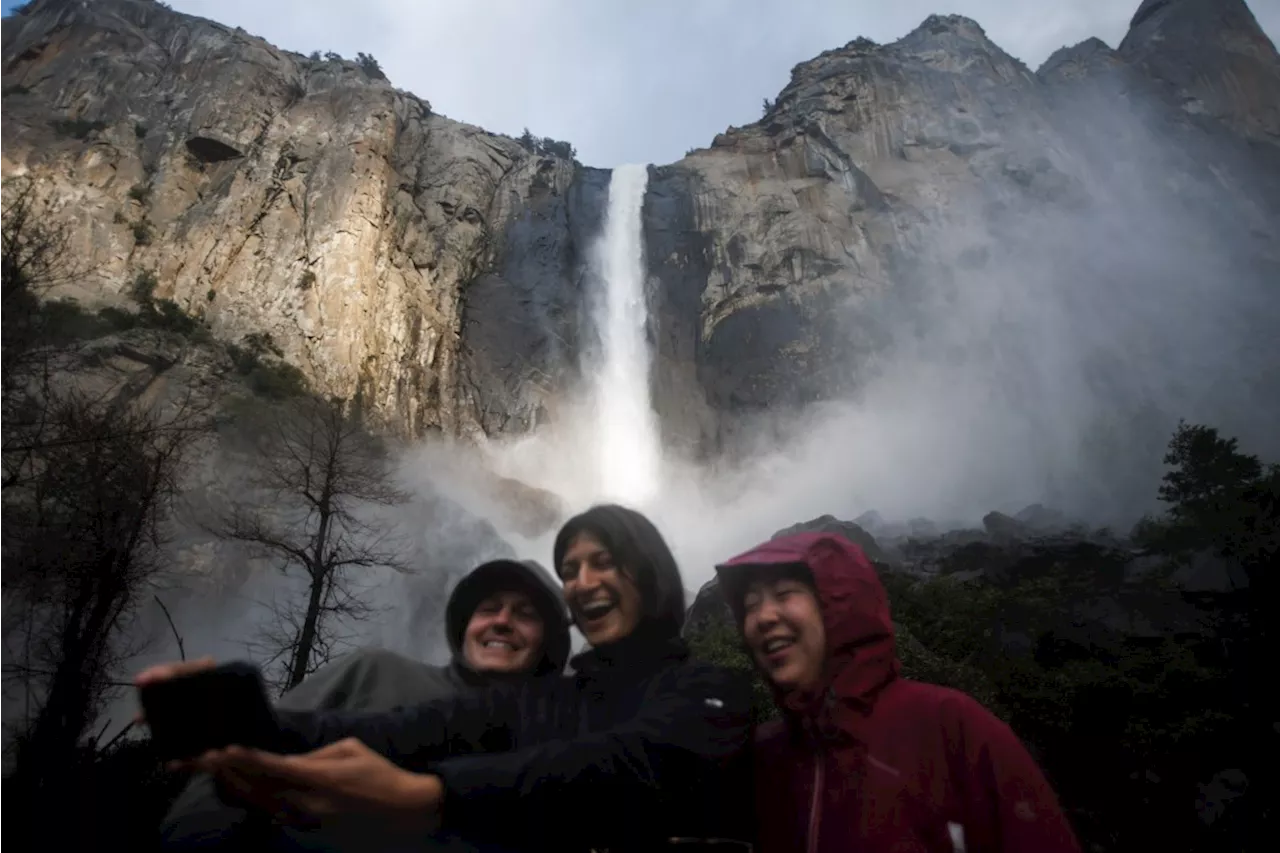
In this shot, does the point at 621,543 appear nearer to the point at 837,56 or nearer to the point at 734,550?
the point at 734,550

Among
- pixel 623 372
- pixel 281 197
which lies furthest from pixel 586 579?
pixel 623 372

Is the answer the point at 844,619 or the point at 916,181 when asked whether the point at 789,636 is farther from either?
the point at 916,181

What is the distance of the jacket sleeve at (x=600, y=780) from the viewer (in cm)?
140

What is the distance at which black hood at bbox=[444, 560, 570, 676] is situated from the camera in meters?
2.12

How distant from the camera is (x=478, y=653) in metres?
2.08

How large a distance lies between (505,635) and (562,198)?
3360 centimetres

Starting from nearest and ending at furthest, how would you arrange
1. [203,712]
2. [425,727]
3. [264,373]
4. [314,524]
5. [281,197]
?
[203,712]
[425,727]
[314,524]
[264,373]
[281,197]

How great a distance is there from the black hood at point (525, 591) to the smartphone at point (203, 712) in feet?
2.54

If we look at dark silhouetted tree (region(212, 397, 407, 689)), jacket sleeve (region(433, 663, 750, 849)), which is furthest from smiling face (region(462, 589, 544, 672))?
dark silhouetted tree (region(212, 397, 407, 689))

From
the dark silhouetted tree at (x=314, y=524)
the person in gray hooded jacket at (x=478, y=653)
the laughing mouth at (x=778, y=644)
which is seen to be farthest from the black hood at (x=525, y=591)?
the dark silhouetted tree at (x=314, y=524)

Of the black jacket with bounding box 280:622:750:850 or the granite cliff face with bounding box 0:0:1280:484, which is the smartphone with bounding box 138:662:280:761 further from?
the granite cliff face with bounding box 0:0:1280:484

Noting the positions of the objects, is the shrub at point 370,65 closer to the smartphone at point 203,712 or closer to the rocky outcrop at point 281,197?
the rocky outcrop at point 281,197

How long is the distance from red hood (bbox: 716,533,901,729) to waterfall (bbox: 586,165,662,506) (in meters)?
24.4

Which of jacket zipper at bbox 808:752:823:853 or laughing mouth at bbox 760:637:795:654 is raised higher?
laughing mouth at bbox 760:637:795:654
